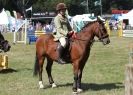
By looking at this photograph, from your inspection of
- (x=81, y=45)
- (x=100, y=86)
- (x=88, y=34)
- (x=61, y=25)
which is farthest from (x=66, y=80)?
(x=61, y=25)

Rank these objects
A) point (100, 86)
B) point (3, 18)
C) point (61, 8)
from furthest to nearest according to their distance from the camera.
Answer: point (3, 18) < point (100, 86) < point (61, 8)

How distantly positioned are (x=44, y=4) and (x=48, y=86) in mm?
105912

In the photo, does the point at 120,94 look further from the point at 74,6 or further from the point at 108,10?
the point at 108,10

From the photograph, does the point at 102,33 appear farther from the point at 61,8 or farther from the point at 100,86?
the point at 100,86

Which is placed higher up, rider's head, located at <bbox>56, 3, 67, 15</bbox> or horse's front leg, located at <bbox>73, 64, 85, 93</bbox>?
rider's head, located at <bbox>56, 3, 67, 15</bbox>

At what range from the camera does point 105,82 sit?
13.9m

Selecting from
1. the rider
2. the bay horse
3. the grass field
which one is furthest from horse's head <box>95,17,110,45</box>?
the grass field

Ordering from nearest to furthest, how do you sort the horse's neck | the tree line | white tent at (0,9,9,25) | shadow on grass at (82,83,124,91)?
the horse's neck < shadow on grass at (82,83,124,91) < white tent at (0,9,9,25) < the tree line

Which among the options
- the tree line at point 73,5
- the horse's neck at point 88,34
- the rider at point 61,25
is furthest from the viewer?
the tree line at point 73,5

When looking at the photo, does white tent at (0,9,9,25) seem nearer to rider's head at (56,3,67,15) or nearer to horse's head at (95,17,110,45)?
rider's head at (56,3,67,15)

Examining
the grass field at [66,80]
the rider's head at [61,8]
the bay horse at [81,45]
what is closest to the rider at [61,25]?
the rider's head at [61,8]

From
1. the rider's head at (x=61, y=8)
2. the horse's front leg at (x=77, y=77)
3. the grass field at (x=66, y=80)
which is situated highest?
the rider's head at (x=61, y=8)

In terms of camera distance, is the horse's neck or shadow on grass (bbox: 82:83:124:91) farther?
shadow on grass (bbox: 82:83:124:91)

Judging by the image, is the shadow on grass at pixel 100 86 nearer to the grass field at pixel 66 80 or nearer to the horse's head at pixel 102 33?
the grass field at pixel 66 80
